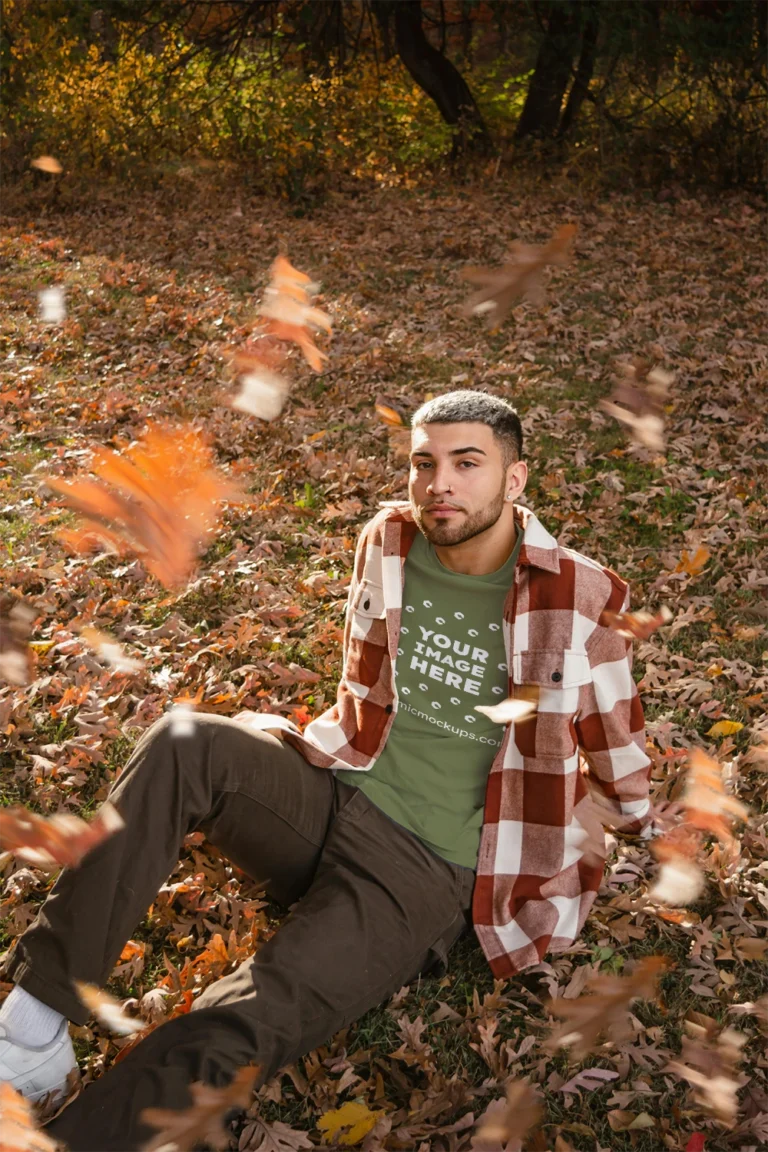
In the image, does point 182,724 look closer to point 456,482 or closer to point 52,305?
point 456,482

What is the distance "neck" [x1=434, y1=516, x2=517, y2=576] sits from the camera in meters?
2.99

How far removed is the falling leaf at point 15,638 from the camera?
4332mm

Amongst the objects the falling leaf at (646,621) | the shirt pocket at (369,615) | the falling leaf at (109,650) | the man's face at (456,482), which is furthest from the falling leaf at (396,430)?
the man's face at (456,482)

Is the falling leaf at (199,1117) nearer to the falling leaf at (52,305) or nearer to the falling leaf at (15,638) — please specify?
the falling leaf at (15,638)

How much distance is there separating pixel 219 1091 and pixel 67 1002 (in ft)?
1.52

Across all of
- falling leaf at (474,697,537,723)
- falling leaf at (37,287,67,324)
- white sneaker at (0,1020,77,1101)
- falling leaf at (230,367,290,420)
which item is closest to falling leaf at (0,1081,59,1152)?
white sneaker at (0,1020,77,1101)

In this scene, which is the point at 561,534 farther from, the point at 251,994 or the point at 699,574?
the point at 251,994

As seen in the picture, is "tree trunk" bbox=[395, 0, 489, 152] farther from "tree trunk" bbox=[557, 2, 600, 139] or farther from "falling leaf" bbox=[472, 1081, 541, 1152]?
"falling leaf" bbox=[472, 1081, 541, 1152]

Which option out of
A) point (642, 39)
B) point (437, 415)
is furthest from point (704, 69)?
point (437, 415)

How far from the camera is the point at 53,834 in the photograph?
2.77 m

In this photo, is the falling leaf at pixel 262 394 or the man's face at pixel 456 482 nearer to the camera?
the man's face at pixel 456 482

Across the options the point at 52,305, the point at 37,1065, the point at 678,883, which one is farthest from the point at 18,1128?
the point at 52,305

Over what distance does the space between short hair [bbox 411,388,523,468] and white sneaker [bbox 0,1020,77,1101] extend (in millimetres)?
2071

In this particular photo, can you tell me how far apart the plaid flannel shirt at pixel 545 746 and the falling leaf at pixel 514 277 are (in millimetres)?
6805
